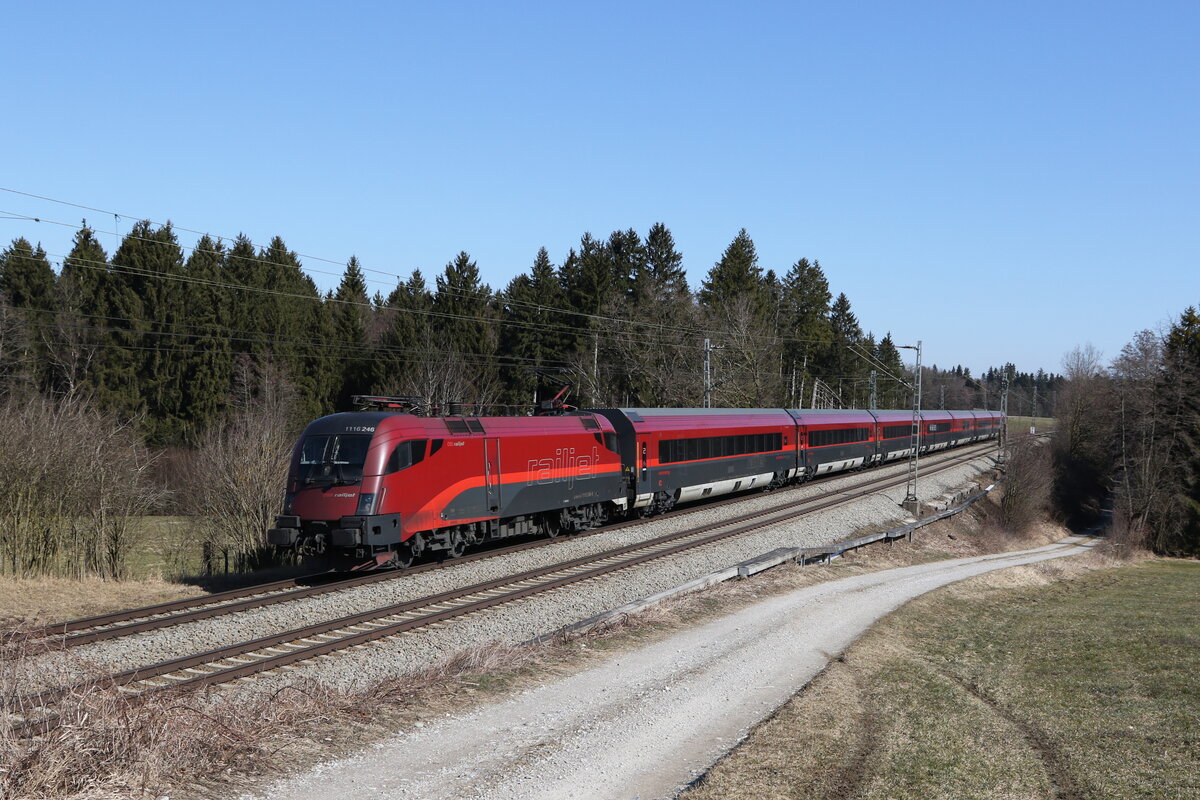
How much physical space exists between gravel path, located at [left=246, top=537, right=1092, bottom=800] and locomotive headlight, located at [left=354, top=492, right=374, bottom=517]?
270 inches

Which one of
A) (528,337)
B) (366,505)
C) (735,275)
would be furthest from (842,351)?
(366,505)

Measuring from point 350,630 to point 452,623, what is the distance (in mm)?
1683

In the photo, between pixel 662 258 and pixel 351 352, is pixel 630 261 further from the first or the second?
pixel 351 352

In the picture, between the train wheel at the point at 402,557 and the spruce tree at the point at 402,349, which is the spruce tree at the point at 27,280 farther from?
the train wheel at the point at 402,557

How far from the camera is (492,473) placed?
22.2 metres

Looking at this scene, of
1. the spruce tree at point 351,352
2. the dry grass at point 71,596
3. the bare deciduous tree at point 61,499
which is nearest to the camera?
the dry grass at point 71,596

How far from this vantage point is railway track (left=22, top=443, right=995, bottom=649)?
13859 millimetres

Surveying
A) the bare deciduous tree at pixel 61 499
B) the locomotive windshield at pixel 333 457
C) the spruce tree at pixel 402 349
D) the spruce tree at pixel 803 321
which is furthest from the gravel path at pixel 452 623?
the spruce tree at pixel 803 321

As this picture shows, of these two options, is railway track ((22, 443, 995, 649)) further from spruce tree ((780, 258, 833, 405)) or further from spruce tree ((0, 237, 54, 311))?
spruce tree ((780, 258, 833, 405))

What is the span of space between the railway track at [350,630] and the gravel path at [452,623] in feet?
0.96

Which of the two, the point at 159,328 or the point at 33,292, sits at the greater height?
the point at 33,292

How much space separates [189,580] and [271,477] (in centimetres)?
920

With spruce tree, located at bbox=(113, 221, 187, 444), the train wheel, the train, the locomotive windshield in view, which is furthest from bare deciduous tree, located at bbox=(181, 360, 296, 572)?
spruce tree, located at bbox=(113, 221, 187, 444)

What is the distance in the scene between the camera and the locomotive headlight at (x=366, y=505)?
18641 mm
